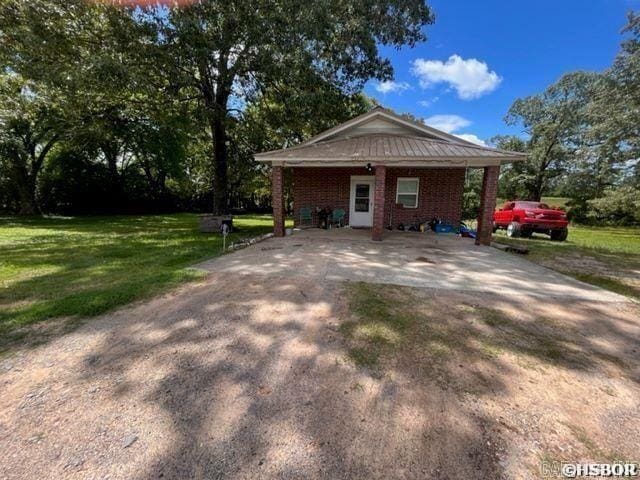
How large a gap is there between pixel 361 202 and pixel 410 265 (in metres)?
6.16

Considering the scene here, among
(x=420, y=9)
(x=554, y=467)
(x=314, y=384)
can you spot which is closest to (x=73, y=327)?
(x=314, y=384)

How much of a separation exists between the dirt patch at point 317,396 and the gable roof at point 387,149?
579 cm

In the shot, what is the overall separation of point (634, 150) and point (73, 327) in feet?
87.4

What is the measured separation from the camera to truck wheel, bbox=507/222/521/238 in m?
12.7

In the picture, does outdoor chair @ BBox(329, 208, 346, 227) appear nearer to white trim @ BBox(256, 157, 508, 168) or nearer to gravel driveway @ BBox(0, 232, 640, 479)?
white trim @ BBox(256, 157, 508, 168)

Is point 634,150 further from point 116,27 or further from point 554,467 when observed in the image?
point 116,27

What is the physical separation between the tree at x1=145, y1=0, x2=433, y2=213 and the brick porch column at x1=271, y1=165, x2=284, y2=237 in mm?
3407

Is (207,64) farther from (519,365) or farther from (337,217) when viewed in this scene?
(519,365)

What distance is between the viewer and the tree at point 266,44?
920 cm

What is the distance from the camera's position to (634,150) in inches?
704

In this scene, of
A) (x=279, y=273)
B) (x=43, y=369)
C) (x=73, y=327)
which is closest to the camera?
(x=43, y=369)

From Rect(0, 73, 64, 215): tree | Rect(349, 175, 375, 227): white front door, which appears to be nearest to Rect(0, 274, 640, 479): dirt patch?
Rect(349, 175, 375, 227): white front door

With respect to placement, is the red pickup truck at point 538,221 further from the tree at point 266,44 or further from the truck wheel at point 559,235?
the tree at point 266,44

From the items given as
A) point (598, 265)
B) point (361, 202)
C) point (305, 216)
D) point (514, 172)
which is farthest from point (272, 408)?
point (514, 172)
